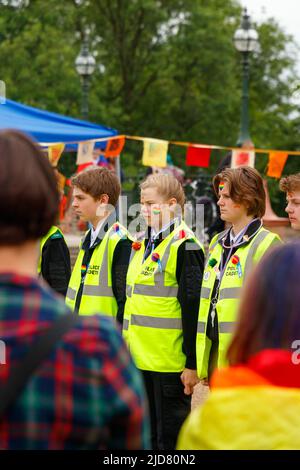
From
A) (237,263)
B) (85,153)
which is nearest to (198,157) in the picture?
(85,153)

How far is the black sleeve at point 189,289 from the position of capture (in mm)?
4812

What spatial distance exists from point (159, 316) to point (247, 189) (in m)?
0.86

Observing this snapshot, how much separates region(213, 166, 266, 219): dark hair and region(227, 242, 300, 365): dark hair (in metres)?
2.61

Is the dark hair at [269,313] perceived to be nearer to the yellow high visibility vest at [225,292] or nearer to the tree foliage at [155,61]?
the yellow high visibility vest at [225,292]

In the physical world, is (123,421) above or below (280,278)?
below

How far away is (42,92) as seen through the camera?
27391mm

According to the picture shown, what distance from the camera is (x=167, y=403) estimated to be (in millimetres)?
4898

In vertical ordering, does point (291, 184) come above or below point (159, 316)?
above

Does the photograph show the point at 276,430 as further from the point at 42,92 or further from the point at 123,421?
the point at 42,92

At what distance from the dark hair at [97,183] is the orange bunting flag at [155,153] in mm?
7471

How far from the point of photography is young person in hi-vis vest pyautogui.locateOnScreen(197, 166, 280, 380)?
4559 mm

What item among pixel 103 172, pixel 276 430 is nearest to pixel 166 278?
pixel 103 172

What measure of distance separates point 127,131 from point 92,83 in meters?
2.18

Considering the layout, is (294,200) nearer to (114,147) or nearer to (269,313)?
(269,313)
